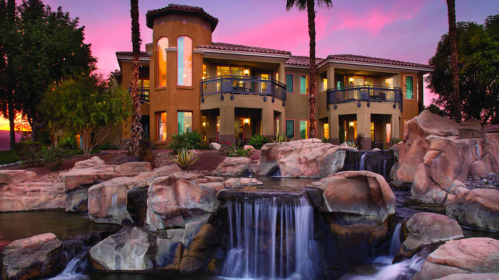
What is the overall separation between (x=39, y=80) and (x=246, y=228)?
22269 millimetres

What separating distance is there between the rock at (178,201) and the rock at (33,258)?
2344 millimetres

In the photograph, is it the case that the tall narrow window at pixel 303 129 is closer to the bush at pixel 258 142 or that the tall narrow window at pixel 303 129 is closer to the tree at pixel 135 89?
the bush at pixel 258 142

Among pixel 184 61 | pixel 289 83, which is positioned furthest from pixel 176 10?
pixel 289 83

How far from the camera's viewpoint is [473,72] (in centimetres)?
2464

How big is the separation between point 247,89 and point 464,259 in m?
18.9

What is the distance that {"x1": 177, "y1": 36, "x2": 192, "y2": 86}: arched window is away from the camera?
70.1ft

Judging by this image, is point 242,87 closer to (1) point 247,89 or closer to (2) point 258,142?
(1) point 247,89

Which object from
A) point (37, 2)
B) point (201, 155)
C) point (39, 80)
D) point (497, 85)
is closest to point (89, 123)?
point (201, 155)

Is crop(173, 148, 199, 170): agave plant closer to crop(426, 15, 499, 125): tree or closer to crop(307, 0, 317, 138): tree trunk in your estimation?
crop(307, 0, 317, 138): tree trunk

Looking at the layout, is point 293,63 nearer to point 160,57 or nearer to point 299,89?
point 299,89

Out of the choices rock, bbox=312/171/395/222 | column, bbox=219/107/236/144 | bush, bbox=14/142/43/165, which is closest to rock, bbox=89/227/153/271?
rock, bbox=312/171/395/222

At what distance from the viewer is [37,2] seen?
88.4 ft

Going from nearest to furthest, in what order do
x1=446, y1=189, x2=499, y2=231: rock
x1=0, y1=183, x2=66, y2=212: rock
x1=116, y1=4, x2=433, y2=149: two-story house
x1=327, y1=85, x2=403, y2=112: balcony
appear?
x1=446, y1=189, x2=499, y2=231: rock → x1=0, y1=183, x2=66, y2=212: rock → x1=116, y1=4, x2=433, y2=149: two-story house → x1=327, y1=85, x2=403, y2=112: balcony

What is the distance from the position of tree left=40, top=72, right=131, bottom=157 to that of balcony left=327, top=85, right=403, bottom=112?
52.4 ft
